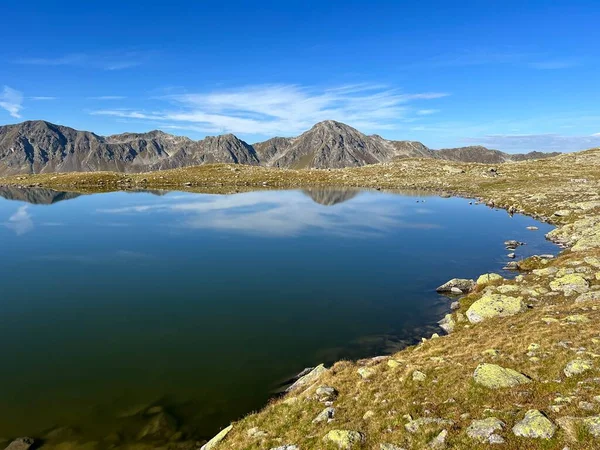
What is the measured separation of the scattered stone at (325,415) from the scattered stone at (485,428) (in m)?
5.90

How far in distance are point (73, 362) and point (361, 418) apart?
781 inches

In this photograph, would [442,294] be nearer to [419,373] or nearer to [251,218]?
[419,373]

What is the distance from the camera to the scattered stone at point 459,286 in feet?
121

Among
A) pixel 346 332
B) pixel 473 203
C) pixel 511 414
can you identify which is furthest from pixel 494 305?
pixel 473 203

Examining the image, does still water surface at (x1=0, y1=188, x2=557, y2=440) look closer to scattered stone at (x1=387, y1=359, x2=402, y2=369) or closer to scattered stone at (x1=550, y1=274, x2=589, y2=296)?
scattered stone at (x1=387, y1=359, x2=402, y2=369)

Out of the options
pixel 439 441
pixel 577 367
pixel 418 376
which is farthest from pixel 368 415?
pixel 577 367

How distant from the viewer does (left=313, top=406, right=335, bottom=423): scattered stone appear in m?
16.4

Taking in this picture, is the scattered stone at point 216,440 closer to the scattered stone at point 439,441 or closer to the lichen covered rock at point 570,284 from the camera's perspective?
the scattered stone at point 439,441

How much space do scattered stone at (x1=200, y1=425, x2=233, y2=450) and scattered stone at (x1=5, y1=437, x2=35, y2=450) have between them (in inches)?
323

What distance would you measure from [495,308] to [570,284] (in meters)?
7.97

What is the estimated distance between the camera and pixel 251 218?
269ft

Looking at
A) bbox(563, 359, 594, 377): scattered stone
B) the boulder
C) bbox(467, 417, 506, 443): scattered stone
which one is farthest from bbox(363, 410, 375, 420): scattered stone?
the boulder

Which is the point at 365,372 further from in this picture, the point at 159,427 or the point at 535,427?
the point at 159,427

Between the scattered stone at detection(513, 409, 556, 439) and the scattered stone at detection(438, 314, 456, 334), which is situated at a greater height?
the scattered stone at detection(513, 409, 556, 439)
